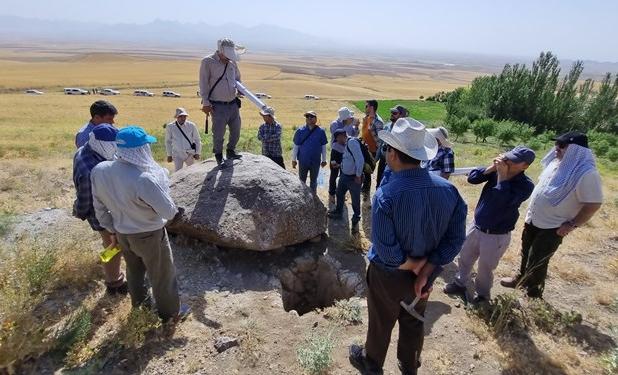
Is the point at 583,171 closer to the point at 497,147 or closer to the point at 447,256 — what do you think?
the point at 447,256

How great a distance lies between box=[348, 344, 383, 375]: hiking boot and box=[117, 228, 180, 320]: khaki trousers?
199 centimetres

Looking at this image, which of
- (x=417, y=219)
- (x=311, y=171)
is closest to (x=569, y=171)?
(x=417, y=219)

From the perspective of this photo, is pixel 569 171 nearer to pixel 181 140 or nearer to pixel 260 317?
pixel 260 317

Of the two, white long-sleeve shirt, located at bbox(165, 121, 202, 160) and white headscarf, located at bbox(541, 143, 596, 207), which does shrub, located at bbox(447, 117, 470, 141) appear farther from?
white headscarf, located at bbox(541, 143, 596, 207)

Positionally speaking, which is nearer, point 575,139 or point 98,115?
point 575,139

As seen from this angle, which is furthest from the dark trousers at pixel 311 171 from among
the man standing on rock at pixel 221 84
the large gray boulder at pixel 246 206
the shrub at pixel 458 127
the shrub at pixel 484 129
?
the shrub at pixel 484 129

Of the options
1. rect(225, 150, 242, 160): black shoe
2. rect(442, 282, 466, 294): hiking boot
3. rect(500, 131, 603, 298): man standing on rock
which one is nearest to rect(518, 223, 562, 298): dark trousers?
rect(500, 131, 603, 298): man standing on rock

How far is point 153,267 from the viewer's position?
4.27 metres

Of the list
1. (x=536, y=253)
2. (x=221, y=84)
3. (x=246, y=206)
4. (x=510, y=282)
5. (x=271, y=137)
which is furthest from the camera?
(x=271, y=137)

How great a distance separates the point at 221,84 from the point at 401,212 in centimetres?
441

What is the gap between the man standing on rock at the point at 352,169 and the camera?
7238 millimetres

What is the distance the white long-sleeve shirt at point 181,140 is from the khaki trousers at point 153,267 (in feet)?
13.9

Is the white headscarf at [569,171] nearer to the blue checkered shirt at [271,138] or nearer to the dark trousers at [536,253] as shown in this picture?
the dark trousers at [536,253]

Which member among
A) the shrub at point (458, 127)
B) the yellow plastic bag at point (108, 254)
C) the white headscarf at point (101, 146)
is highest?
the white headscarf at point (101, 146)
